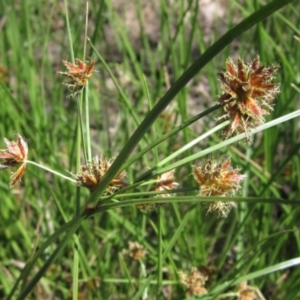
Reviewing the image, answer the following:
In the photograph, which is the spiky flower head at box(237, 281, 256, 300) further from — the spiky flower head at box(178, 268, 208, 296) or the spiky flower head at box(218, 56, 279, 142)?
the spiky flower head at box(218, 56, 279, 142)

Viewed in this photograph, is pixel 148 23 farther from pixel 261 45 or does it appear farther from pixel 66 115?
pixel 261 45

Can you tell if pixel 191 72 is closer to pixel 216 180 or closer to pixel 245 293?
pixel 216 180

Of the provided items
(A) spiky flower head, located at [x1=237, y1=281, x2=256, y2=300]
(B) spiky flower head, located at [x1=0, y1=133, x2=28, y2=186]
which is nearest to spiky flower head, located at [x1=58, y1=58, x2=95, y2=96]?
(B) spiky flower head, located at [x1=0, y1=133, x2=28, y2=186]

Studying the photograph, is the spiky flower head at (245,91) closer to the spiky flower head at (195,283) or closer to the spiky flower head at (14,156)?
the spiky flower head at (14,156)

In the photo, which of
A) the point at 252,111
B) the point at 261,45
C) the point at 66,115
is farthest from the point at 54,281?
the point at 252,111

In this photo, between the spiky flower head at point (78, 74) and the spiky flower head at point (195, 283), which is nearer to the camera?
the spiky flower head at point (78, 74)

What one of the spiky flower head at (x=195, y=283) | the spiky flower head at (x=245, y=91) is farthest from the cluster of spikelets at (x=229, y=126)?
the spiky flower head at (x=195, y=283)

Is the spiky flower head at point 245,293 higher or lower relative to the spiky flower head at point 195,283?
lower

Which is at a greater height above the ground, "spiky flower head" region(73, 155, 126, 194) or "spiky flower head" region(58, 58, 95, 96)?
"spiky flower head" region(58, 58, 95, 96)

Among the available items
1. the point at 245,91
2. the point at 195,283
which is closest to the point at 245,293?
the point at 195,283
